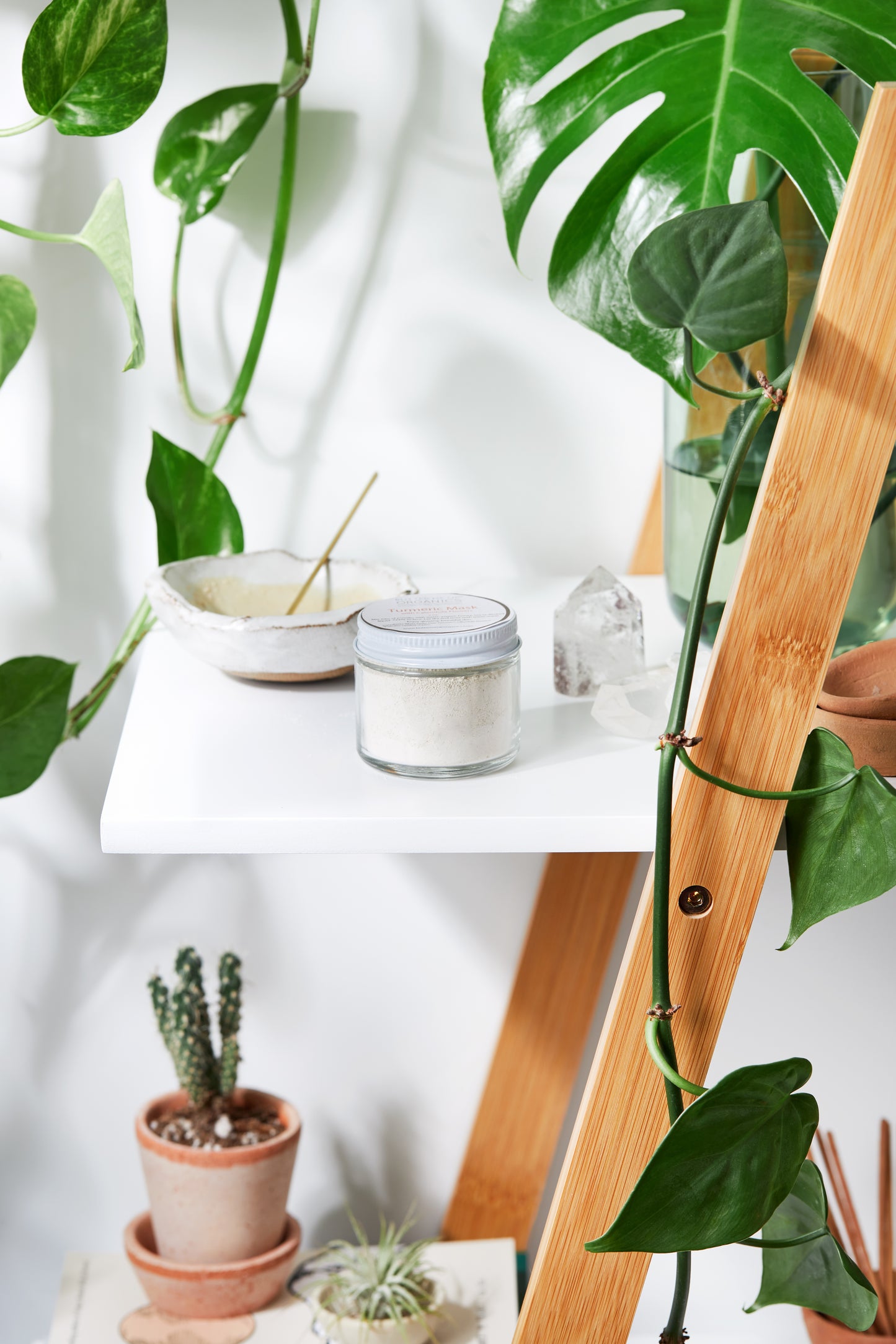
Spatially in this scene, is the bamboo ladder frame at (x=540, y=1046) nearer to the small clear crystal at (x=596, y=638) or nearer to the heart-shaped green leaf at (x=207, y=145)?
the small clear crystal at (x=596, y=638)

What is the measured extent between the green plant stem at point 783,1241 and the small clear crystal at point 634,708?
0.26 m

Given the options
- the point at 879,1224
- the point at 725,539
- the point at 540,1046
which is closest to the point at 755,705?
the point at 725,539

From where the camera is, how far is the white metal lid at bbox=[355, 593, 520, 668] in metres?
0.62

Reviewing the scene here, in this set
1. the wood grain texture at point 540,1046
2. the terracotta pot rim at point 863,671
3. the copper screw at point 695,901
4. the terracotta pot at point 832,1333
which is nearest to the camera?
the copper screw at point 695,901

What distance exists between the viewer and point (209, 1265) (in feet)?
3.10

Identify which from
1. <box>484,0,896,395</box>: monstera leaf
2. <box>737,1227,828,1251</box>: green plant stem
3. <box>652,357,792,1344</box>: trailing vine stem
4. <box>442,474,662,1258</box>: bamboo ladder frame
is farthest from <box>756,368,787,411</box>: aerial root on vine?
<box>442,474,662,1258</box>: bamboo ladder frame

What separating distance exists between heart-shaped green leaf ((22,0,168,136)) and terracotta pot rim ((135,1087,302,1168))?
71cm

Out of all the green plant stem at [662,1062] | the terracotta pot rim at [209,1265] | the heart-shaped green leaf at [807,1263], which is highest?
the green plant stem at [662,1062]

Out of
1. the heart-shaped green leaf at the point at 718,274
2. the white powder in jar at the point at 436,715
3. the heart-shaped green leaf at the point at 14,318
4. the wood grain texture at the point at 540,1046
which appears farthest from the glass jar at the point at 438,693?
the wood grain texture at the point at 540,1046

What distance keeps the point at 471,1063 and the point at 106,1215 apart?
354mm

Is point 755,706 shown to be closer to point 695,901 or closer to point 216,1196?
point 695,901

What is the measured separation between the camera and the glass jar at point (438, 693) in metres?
0.62

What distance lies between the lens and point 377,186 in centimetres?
92

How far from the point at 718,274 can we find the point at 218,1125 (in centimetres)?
77
